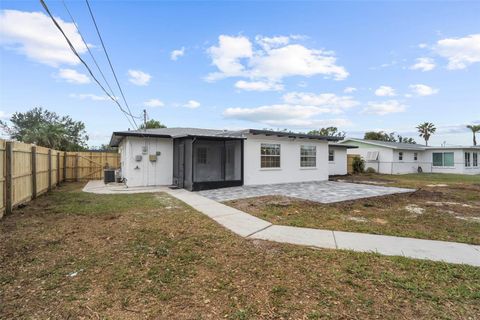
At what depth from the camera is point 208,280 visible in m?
3.35

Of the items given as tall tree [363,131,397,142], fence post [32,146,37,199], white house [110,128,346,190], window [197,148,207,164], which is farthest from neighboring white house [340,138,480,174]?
fence post [32,146,37,199]

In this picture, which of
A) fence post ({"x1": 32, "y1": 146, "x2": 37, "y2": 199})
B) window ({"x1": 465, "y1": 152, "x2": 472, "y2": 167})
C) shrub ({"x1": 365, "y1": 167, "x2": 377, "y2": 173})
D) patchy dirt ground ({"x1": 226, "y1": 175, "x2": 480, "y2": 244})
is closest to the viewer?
patchy dirt ground ({"x1": 226, "y1": 175, "x2": 480, "y2": 244})

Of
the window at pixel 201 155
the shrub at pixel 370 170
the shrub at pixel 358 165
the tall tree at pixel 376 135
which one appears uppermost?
the tall tree at pixel 376 135

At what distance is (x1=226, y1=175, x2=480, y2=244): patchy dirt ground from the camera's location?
18.5 ft

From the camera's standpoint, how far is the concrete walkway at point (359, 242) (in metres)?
4.25

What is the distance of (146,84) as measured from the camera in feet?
51.5

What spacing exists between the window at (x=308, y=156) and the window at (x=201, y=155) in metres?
5.87

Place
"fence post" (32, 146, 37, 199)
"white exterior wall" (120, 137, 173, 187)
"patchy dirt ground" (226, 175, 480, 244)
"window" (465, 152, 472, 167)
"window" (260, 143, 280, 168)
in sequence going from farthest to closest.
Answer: "window" (465, 152, 472, 167), "window" (260, 143, 280, 168), "white exterior wall" (120, 137, 173, 187), "fence post" (32, 146, 37, 199), "patchy dirt ground" (226, 175, 480, 244)

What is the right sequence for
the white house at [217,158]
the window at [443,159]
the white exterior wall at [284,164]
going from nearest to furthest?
the white house at [217,158]
the white exterior wall at [284,164]
the window at [443,159]

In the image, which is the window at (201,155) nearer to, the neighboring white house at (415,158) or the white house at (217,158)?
the white house at (217,158)

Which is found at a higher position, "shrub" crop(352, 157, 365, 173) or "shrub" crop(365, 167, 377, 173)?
"shrub" crop(352, 157, 365, 173)

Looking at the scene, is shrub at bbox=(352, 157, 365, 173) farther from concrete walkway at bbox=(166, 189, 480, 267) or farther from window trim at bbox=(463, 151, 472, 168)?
concrete walkway at bbox=(166, 189, 480, 267)

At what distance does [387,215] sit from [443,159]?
2799cm

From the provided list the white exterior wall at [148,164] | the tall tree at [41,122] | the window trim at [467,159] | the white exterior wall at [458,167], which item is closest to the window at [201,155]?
the white exterior wall at [148,164]
